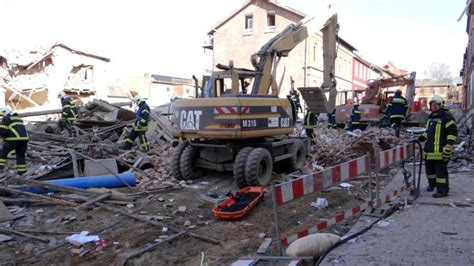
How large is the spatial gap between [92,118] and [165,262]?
11.9 m

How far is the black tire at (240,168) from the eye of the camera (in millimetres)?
8523

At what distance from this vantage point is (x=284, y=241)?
5078 millimetres

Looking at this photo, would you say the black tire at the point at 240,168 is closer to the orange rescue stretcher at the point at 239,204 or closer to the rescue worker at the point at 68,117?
the orange rescue stretcher at the point at 239,204

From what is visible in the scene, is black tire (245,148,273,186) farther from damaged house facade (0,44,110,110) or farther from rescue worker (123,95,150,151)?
damaged house facade (0,44,110,110)

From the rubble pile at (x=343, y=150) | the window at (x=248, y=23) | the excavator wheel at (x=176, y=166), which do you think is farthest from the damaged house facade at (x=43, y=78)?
the excavator wheel at (x=176, y=166)

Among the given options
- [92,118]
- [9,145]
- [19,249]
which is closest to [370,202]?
[19,249]

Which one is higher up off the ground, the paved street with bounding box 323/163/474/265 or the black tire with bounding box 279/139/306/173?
the black tire with bounding box 279/139/306/173

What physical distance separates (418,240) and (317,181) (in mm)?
1275

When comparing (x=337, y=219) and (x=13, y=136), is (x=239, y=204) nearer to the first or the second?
(x=337, y=219)

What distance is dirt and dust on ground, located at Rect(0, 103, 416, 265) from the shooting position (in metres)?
5.56

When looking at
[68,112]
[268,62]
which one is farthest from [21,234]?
[68,112]

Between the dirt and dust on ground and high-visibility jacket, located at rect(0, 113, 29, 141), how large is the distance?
1.01m

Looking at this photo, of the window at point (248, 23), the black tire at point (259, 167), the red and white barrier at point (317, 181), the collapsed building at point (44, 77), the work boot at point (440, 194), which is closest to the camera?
the red and white barrier at point (317, 181)

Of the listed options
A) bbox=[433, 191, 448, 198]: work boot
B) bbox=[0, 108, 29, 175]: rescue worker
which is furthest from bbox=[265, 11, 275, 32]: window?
bbox=[433, 191, 448, 198]: work boot
